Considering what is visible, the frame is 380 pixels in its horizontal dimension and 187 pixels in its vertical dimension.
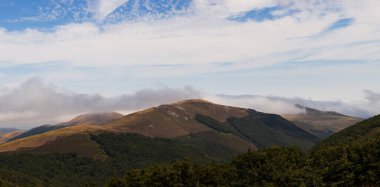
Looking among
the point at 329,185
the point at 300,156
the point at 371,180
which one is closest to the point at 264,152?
the point at 300,156

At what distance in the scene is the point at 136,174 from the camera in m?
154

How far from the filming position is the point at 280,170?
133750mm

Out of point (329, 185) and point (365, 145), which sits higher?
point (365, 145)

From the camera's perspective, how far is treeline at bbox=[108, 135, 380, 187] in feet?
416

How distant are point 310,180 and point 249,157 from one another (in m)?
25.9

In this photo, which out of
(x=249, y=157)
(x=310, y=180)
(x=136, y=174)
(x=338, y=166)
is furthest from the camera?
(x=136, y=174)

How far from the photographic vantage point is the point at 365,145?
473ft

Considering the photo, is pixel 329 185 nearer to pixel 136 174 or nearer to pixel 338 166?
pixel 338 166

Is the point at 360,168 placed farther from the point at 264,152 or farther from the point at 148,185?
the point at 148,185

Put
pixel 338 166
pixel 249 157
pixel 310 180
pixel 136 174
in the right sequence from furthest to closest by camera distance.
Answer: pixel 136 174 < pixel 249 157 < pixel 338 166 < pixel 310 180

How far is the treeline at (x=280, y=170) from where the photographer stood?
416 feet

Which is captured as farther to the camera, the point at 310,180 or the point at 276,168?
the point at 276,168

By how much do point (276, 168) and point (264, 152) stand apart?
954 cm

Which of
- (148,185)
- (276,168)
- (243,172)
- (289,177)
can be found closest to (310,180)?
(289,177)
